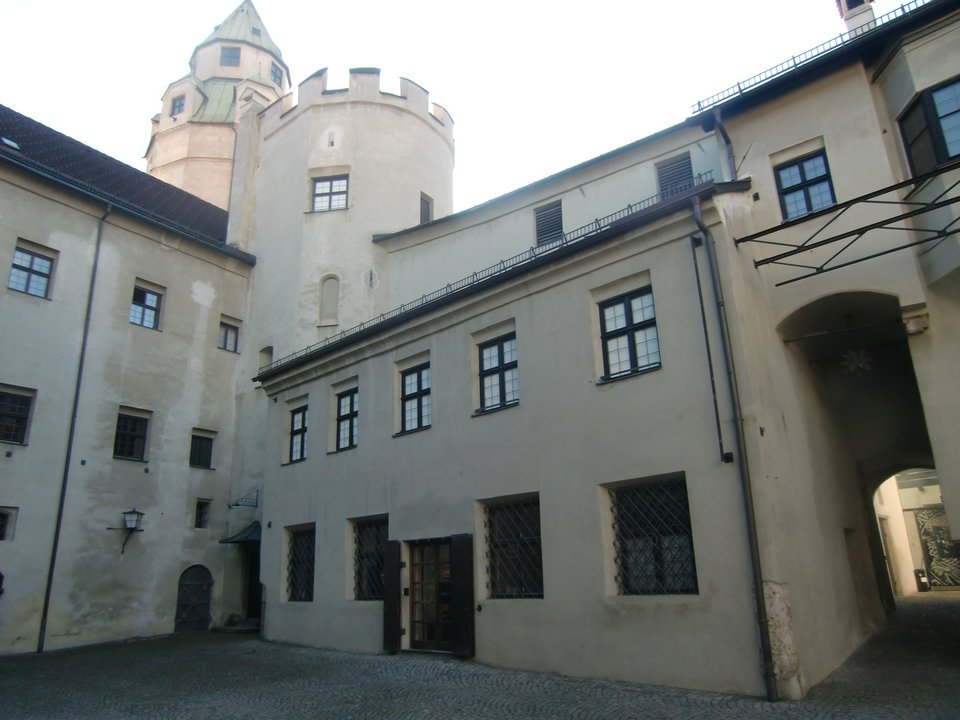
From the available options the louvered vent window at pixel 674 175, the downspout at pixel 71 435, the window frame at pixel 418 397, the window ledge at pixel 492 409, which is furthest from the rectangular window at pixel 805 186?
the downspout at pixel 71 435

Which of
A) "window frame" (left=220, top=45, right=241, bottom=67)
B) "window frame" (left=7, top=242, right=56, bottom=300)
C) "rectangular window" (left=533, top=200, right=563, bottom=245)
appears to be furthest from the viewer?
"window frame" (left=220, top=45, right=241, bottom=67)

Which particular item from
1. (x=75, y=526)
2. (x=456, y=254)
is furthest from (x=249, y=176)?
(x=75, y=526)

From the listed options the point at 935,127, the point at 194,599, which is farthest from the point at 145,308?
the point at 935,127

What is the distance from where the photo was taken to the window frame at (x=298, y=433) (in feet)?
61.0

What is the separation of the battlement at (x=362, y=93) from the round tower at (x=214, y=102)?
1032 cm

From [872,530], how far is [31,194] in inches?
945

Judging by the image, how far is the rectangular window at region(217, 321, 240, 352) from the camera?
82.7 ft

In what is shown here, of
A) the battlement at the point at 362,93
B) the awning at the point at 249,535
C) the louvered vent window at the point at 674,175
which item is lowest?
the awning at the point at 249,535

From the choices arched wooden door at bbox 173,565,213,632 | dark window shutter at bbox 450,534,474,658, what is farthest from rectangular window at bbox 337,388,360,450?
arched wooden door at bbox 173,565,213,632

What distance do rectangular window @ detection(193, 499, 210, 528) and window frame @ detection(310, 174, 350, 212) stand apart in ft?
34.9

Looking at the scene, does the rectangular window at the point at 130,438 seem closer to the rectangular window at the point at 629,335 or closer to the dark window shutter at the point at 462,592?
the dark window shutter at the point at 462,592

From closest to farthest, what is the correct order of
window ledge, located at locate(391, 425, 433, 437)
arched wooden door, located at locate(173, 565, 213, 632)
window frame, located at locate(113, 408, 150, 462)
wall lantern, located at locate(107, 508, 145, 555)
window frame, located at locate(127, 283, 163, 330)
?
window ledge, located at locate(391, 425, 433, 437), wall lantern, located at locate(107, 508, 145, 555), window frame, located at locate(113, 408, 150, 462), arched wooden door, located at locate(173, 565, 213, 632), window frame, located at locate(127, 283, 163, 330)

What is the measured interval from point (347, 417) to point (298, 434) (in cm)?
221

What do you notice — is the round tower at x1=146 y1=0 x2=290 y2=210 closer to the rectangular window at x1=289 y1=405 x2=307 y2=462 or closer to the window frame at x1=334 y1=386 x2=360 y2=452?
the rectangular window at x1=289 y1=405 x2=307 y2=462
